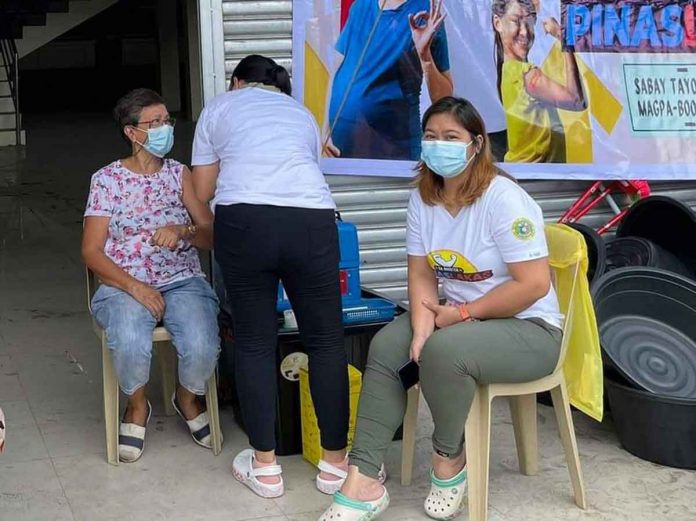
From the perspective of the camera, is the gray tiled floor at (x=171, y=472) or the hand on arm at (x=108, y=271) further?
the hand on arm at (x=108, y=271)

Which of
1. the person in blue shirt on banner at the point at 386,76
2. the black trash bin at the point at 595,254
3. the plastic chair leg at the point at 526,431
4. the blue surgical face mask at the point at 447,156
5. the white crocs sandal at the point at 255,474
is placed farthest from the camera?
the person in blue shirt on banner at the point at 386,76

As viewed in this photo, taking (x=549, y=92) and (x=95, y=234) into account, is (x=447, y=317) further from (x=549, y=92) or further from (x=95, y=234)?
(x=549, y=92)

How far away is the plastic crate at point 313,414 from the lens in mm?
3447

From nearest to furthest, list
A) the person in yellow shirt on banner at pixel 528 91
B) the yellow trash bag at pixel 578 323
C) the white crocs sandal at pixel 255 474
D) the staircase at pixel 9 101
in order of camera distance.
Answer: the yellow trash bag at pixel 578 323 → the white crocs sandal at pixel 255 474 → the person in yellow shirt on banner at pixel 528 91 → the staircase at pixel 9 101

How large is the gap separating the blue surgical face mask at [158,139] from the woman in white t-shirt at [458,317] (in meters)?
0.84

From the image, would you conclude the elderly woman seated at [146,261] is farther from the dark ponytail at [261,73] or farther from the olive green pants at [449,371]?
the olive green pants at [449,371]

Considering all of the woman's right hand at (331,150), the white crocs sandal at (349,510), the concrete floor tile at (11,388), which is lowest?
the concrete floor tile at (11,388)

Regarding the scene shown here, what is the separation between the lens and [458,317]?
10.2 ft

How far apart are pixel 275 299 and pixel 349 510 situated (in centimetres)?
65

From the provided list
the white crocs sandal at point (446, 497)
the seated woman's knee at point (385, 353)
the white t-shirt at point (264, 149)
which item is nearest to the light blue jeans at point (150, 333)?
the white t-shirt at point (264, 149)

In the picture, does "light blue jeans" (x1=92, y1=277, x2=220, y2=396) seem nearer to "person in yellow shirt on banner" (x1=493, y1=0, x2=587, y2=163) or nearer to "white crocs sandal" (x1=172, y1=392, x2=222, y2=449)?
"white crocs sandal" (x1=172, y1=392, x2=222, y2=449)

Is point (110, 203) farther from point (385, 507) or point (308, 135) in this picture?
point (385, 507)

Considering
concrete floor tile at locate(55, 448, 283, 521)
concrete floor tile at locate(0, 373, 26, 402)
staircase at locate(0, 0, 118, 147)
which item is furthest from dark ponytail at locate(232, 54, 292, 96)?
staircase at locate(0, 0, 118, 147)

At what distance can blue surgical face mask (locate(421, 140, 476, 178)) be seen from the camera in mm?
3049
